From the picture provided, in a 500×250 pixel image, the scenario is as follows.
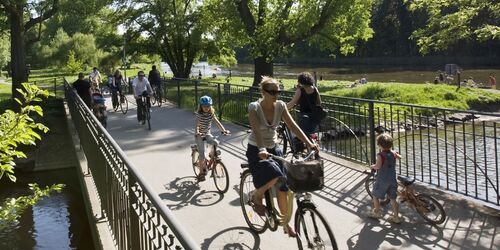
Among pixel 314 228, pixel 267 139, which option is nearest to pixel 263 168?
pixel 267 139

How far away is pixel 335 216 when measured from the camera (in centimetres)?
664

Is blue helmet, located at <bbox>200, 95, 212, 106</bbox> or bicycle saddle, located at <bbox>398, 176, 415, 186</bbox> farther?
blue helmet, located at <bbox>200, 95, 212, 106</bbox>

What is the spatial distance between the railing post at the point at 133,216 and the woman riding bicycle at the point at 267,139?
4.49 feet

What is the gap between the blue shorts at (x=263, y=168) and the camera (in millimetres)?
5090

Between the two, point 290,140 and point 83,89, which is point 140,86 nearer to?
point 83,89

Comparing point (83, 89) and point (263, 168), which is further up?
point (83, 89)

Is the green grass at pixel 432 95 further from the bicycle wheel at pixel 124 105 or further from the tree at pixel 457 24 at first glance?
the bicycle wheel at pixel 124 105

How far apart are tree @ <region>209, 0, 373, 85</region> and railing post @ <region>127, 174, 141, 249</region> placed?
21439 mm

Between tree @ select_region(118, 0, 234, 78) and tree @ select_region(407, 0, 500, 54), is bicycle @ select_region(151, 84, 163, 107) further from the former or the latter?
tree @ select_region(118, 0, 234, 78)

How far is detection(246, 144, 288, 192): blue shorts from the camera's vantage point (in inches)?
200

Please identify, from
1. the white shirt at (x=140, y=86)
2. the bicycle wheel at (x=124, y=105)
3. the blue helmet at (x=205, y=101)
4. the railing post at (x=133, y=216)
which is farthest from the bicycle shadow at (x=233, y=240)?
the bicycle wheel at (x=124, y=105)

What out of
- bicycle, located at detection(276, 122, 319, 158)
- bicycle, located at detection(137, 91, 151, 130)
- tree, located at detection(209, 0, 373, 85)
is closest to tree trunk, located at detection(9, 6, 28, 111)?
bicycle, located at detection(137, 91, 151, 130)

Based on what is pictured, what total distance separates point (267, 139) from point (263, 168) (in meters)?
0.33

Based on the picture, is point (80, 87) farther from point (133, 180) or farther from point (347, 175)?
point (133, 180)
